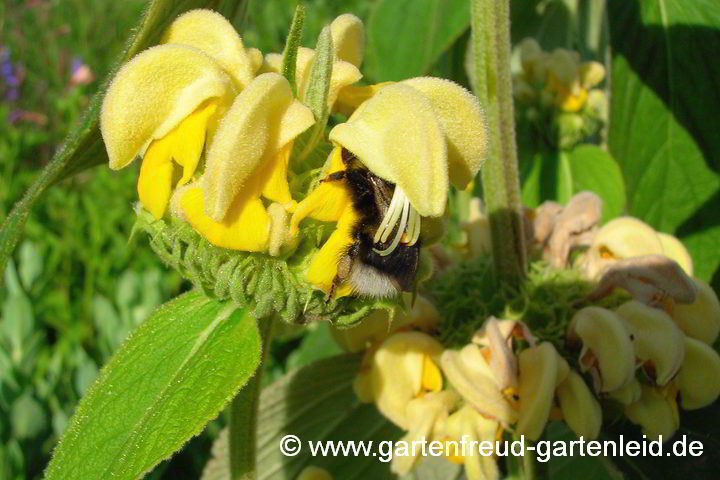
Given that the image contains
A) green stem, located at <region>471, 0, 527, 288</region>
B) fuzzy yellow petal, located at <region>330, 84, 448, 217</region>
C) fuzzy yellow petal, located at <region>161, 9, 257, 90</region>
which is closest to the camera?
fuzzy yellow petal, located at <region>330, 84, 448, 217</region>

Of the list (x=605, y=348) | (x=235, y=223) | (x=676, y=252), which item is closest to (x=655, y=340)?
(x=605, y=348)

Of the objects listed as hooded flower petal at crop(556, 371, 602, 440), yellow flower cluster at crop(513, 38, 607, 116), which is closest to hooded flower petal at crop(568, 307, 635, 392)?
hooded flower petal at crop(556, 371, 602, 440)

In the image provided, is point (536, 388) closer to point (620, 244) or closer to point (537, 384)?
point (537, 384)

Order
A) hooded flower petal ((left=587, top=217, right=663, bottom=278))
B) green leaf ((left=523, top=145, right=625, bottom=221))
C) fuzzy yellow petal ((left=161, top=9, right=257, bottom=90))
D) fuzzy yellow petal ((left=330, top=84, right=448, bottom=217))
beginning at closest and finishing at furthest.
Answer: fuzzy yellow petal ((left=330, top=84, right=448, bottom=217)) → fuzzy yellow petal ((left=161, top=9, right=257, bottom=90)) → hooded flower petal ((left=587, top=217, right=663, bottom=278)) → green leaf ((left=523, top=145, right=625, bottom=221))

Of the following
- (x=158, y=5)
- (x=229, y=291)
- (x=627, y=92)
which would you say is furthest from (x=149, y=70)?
(x=627, y=92)

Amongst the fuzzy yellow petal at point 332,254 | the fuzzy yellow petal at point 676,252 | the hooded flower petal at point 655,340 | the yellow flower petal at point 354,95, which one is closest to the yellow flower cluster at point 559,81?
the fuzzy yellow petal at point 676,252

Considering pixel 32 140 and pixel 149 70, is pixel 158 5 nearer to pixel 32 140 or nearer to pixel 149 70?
pixel 149 70

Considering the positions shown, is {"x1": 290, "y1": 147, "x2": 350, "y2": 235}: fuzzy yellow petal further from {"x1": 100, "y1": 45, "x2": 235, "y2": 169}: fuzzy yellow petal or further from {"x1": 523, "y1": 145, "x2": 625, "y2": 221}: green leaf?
{"x1": 523, "y1": 145, "x2": 625, "y2": 221}: green leaf
